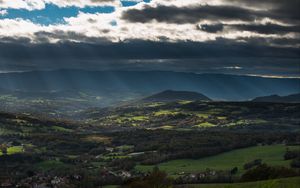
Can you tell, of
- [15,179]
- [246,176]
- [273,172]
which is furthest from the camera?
[15,179]

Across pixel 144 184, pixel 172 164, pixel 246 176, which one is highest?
pixel 144 184

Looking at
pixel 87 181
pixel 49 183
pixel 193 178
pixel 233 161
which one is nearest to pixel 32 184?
pixel 49 183

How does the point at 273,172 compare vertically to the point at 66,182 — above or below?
above

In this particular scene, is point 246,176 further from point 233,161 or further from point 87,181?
point 233,161

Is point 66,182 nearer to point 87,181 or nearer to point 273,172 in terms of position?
point 87,181

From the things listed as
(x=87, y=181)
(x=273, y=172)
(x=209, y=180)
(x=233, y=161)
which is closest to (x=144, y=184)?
(x=273, y=172)

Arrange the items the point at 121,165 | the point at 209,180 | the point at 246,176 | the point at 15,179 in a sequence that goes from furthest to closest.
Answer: the point at 121,165 → the point at 15,179 → the point at 209,180 → the point at 246,176

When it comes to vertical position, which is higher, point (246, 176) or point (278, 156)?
point (246, 176)

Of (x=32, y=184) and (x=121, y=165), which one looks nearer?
(x=32, y=184)

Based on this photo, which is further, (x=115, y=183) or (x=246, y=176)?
(x=115, y=183)
